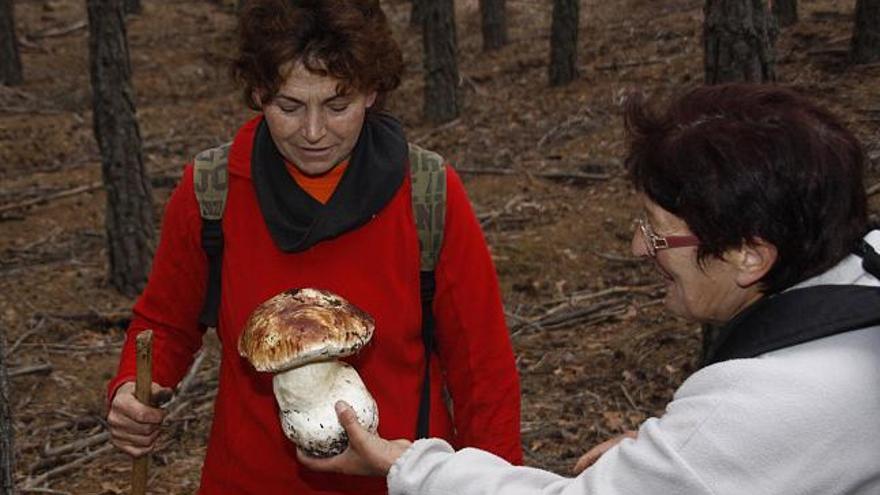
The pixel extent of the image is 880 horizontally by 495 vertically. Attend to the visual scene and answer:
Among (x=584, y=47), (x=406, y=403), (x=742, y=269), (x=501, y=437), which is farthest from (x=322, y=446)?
(x=584, y=47)

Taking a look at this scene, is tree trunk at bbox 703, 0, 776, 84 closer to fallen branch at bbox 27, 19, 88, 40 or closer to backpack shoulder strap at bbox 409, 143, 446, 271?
backpack shoulder strap at bbox 409, 143, 446, 271

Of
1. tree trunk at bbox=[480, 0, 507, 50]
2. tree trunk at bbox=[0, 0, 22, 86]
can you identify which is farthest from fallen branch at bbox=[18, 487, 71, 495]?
tree trunk at bbox=[480, 0, 507, 50]

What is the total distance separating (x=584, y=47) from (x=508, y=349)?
17.4 meters

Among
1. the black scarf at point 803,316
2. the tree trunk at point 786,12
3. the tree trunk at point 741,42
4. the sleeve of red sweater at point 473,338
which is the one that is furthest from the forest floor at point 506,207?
the black scarf at point 803,316

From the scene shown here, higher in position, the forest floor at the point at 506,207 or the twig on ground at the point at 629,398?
the twig on ground at the point at 629,398

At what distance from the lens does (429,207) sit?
3162 mm

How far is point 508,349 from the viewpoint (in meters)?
3.36

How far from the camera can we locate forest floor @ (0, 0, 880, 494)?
6.68 meters

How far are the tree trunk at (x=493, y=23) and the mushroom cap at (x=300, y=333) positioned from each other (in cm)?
1935

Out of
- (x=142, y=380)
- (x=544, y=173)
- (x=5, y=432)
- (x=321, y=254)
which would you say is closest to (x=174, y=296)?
(x=142, y=380)

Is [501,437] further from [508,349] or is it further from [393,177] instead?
[393,177]

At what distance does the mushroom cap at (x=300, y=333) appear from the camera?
114 inches

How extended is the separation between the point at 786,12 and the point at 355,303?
1561cm

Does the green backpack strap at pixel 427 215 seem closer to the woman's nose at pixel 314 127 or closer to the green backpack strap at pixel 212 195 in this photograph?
the woman's nose at pixel 314 127
